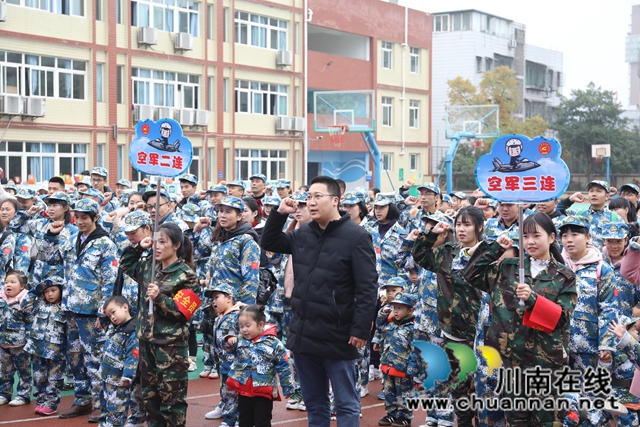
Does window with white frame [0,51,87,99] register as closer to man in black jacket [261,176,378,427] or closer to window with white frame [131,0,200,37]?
window with white frame [131,0,200,37]

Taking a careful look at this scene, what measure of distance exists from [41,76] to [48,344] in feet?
70.4

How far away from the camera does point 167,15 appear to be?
31.8 metres

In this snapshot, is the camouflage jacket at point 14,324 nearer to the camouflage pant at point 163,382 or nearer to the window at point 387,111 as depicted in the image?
the camouflage pant at point 163,382

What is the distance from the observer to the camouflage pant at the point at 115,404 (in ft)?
23.3

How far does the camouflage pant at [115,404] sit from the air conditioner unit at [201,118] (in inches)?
1021

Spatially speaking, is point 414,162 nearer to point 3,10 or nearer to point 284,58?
point 284,58

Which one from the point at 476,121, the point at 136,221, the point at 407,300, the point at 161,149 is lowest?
the point at 407,300

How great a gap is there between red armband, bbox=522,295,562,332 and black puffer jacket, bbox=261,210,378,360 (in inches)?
41.5

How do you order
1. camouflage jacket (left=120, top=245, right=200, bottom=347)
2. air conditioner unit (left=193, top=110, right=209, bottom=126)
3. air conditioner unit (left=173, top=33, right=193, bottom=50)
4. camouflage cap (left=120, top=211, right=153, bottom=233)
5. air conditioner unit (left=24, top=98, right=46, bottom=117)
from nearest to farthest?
camouflage jacket (left=120, top=245, right=200, bottom=347), camouflage cap (left=120, top=211, right=153, bottom=233), air conditioner unit (left=24, top=98, right=46, bottom=117), air conditioner unit (left=173, top=33, right=193, bottom=50), air conditioner unit (left=193, top=110, right=209, bottom=126)

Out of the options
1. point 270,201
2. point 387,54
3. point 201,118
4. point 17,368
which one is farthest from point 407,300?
point 387,54

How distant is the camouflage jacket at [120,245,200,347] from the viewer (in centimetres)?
654

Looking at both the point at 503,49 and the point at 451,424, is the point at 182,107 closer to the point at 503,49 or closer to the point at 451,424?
the point at 451,424

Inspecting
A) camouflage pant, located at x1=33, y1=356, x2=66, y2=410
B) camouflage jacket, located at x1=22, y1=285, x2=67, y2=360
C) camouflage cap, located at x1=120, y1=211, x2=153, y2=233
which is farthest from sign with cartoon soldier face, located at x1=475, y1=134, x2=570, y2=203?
camouflage pant, located at x1=33, y1=356, x2=66, y2=410

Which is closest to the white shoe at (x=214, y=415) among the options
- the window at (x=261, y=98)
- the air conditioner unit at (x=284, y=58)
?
the window at (x=261, y=98)
